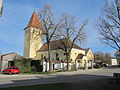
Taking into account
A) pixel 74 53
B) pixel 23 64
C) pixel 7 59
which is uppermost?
pixel 74 53

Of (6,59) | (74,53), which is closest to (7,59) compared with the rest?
(6,59)

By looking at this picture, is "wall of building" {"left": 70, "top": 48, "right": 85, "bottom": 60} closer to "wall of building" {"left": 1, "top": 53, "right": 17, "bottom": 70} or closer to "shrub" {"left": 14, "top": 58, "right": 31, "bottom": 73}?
"shrub" {"left": 14, "top": 58, "right": 31, "bottom": 73}

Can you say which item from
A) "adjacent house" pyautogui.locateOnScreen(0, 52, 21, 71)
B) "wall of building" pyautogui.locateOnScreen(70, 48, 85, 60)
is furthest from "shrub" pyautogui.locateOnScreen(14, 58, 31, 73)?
"wall of building" pyautogui.locateOnScreen(70, 48, 85, 60)

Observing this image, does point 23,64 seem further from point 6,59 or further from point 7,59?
point 6,59

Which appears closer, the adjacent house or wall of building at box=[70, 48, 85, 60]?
the adjacent house

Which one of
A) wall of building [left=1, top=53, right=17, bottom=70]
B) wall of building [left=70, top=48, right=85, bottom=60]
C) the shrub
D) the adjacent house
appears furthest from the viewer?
wall of building [left=70, top=48, right=85, bottom=60]

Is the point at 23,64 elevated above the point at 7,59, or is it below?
below

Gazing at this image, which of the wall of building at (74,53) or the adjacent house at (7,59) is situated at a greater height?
the wall of building at (74,53)

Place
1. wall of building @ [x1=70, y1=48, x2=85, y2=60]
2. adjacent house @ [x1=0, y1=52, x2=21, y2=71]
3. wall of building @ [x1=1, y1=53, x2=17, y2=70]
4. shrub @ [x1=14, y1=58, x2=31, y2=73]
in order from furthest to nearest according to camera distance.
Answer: wall of building @ [x1=70, y1=48, x2=85, y2=60], wall of building @ [x1=1, y1=53, x2=17, y2=70], adjacent house @ [x1=0, y1=52, x2=21, y2=71], shrub @ [x1=14, y1=58, x2=31, y2=73]

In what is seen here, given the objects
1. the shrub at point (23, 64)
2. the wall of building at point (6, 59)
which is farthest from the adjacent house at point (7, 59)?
the shrub at point (23, 64)

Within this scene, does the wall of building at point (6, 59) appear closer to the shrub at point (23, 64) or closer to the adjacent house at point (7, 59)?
the adjacent house at point (7, 59)

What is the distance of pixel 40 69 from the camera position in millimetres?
31203

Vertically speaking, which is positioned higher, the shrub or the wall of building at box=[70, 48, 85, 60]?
the wall of building at box=[70, 48, 85, 60]

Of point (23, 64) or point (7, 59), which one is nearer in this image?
Answer: point (23, 64)
